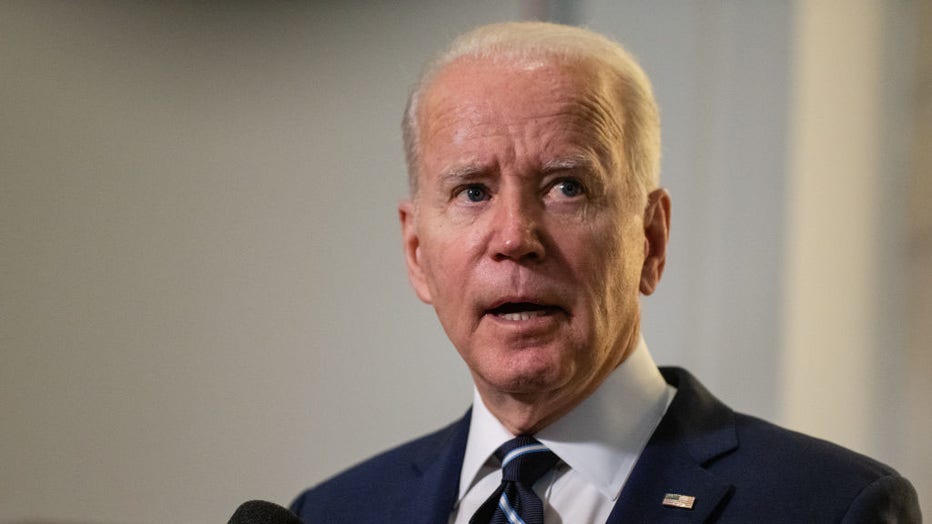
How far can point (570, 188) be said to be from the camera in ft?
7.02

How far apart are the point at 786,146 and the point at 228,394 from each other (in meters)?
1.79

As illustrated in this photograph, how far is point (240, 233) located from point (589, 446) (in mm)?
1820

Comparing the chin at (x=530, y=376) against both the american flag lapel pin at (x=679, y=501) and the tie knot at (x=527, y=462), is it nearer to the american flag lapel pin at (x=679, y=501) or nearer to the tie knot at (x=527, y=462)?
the tie knot at (x=527, y=462)

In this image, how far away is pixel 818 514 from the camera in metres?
2.02

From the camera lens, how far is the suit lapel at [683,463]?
2090mm

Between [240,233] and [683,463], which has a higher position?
[240,233]

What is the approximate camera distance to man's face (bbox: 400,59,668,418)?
208 cm

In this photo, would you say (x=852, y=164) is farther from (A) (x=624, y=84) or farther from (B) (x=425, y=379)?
(B) (x=425, y=379)

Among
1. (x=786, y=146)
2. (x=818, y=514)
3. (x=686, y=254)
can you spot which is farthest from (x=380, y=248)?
(x=818, y=514)

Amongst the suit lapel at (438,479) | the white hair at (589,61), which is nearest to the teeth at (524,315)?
the white hair at (589,61)

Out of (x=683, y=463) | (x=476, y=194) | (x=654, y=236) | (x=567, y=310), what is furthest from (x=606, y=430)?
(x=476, y=194)

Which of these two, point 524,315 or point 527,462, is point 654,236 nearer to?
point 524,315

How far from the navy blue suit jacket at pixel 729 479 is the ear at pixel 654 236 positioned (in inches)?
8.5

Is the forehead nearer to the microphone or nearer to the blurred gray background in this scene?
the microphone
